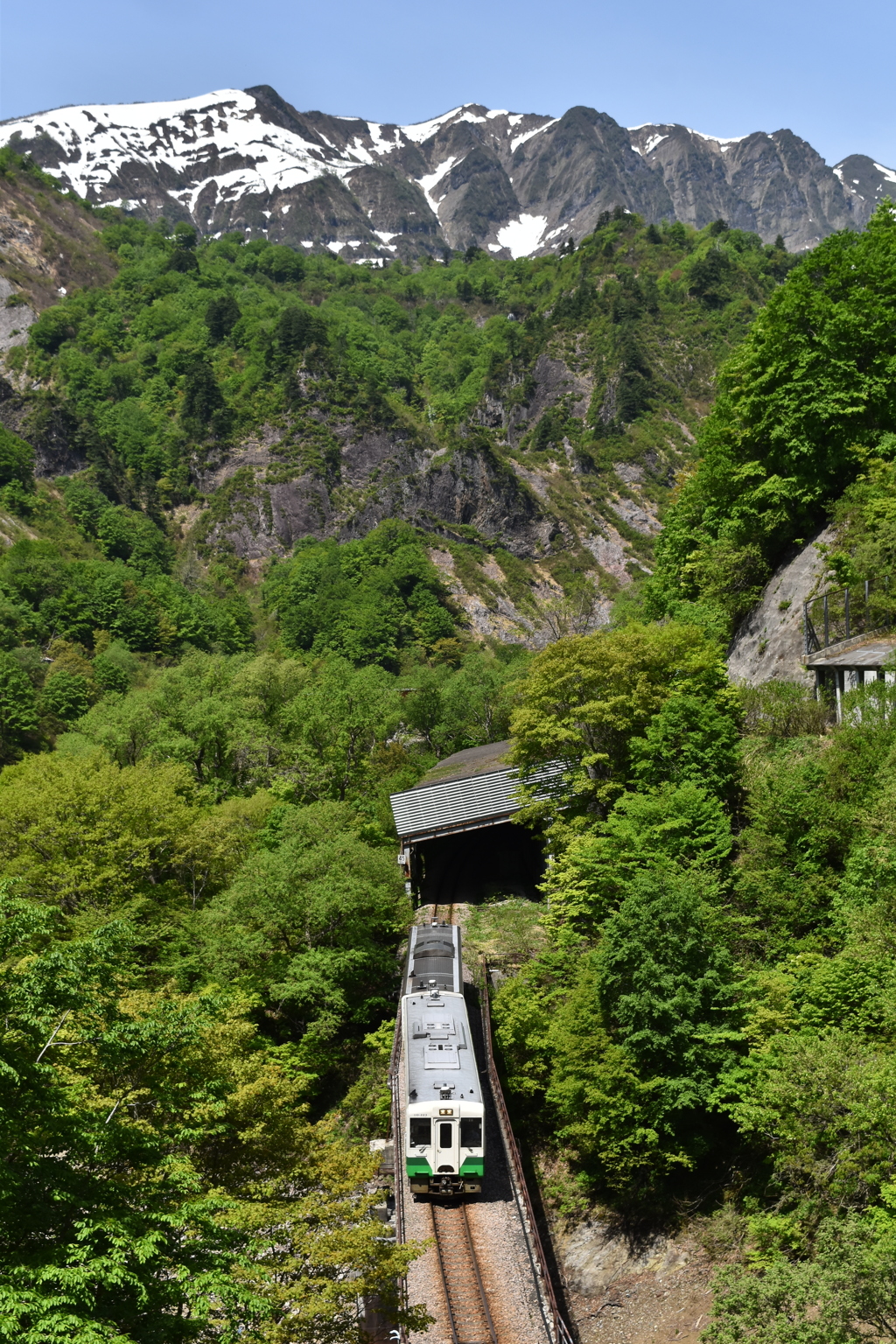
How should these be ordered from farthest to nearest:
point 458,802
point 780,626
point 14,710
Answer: point 14,710 < point 458,802 < point 780,626

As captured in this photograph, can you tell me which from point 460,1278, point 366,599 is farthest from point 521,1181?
point 366,599

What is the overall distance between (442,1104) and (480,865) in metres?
29.1

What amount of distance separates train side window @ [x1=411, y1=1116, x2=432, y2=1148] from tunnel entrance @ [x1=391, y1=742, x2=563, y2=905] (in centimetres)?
1640

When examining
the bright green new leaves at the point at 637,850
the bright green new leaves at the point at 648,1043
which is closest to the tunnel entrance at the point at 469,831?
the bright green new leaves at the point at 637,850

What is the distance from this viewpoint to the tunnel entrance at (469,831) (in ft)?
140

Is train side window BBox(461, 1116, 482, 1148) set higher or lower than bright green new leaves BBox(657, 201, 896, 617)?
lower

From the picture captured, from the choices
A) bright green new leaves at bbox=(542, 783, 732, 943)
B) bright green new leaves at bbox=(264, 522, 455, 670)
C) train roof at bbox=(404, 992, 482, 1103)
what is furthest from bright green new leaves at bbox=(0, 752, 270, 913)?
bright green new leaves at bbox=(264, 522, 455, 670)

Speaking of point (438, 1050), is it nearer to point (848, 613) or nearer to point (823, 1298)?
point (823, 1298)

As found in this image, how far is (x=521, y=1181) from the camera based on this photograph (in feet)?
76.1

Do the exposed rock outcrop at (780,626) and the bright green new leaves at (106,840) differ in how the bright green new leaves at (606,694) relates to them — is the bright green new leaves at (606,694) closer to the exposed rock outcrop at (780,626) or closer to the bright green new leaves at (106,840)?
the exposed rock outcrop at (780,626)

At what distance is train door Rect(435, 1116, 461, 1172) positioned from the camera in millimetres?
22578

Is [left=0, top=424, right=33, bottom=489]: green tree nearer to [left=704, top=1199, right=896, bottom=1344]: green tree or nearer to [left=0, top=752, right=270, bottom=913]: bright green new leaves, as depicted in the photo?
[left=0, top=752, right=270, bottom=913]: bright green new leaves

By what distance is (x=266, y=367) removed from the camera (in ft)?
528

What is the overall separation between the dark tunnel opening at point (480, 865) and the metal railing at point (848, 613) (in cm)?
1562
